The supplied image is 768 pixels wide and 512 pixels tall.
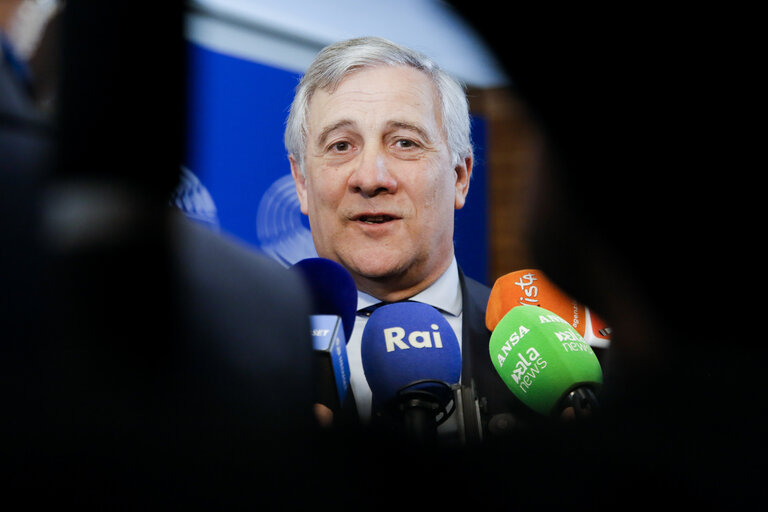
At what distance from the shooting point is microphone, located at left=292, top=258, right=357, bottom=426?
143cm

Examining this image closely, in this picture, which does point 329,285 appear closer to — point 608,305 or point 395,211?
point 395,211

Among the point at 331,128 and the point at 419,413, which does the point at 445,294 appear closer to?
the point at 419,413

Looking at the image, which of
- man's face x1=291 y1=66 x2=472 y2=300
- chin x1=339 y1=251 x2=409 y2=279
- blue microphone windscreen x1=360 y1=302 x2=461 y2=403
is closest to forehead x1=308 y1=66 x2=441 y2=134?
man's face x1=291 y1=66 x2=472 y2=300

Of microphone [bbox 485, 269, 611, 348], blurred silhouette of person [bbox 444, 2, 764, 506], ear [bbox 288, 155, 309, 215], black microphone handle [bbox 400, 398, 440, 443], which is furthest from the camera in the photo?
ear [bbox 288, 155, 309, 215]

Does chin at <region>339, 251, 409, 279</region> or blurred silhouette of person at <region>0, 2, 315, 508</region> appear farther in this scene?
chin at <region>339, 251, 409, 279</region>

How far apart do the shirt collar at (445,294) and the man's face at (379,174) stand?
0.08m

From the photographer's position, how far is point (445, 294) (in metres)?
1.69

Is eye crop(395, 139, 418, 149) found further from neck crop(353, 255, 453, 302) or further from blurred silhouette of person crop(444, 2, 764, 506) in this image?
blurred silhouette of person crop(444, 2, 764, 506)

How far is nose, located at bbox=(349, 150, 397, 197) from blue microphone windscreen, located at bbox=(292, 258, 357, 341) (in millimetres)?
186

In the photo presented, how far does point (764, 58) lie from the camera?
38.1 inches

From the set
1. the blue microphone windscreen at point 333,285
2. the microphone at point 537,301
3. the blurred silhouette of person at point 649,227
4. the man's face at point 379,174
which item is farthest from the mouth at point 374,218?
the blurred silhouette of person at point 649,227

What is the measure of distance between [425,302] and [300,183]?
418 millimetres

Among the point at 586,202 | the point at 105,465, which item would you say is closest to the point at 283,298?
the point at 105,465

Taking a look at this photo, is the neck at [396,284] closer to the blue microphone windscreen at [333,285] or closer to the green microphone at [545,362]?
the blue microphone windscreen at [333,285]
